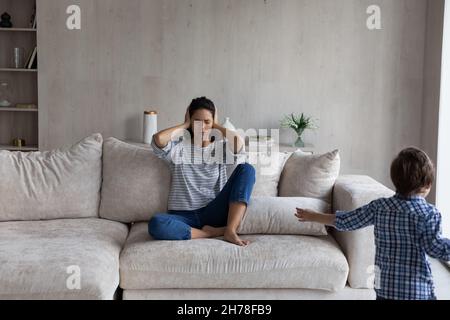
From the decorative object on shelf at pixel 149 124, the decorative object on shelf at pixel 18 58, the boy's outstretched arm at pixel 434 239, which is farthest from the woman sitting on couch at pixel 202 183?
the decorative object on shelf at pixel 18 58

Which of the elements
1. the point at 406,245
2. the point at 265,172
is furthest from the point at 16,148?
the point at 406,245

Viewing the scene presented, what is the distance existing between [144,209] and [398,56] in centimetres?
276

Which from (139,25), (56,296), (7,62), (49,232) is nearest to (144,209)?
(49,232)

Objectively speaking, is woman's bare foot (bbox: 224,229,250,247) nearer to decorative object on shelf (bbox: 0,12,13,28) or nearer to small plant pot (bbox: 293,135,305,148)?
small plant pot (bbox: 293,135,305,148)

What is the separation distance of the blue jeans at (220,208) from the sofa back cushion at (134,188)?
0.15 metres

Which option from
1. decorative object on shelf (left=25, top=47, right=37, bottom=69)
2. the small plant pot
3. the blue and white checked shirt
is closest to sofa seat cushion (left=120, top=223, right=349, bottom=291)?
the blue and white checked shirt

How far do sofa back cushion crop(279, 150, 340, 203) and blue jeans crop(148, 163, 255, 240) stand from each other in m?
0.31

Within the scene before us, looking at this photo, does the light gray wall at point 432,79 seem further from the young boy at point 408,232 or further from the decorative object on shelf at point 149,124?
the young boy at point 408,232

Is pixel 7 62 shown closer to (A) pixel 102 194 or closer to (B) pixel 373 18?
(A) pixel 102 194

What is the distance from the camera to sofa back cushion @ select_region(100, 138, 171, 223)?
11.8 feet

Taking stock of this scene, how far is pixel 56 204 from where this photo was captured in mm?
3602

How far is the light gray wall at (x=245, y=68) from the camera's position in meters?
5.41

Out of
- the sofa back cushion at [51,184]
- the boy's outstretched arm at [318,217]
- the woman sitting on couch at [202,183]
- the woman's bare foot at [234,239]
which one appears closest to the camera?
the boy's outstretched arm at [318,217]

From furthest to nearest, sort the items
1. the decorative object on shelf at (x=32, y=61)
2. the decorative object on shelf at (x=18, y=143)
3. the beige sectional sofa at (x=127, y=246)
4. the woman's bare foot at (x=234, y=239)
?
the decorative object on shelf at (x=18, y=143) → the decorative object on shelf at (x=32, y=61) → the woman's bare foot at (x=234, y=239) → the beige sectional sofa at (x=127, y=246)
